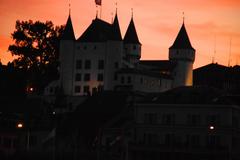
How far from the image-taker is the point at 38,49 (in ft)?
579

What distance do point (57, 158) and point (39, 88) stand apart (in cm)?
6483

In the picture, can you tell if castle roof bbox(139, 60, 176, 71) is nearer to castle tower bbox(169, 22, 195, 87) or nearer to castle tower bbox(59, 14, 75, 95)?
castle tower bbox(169, 22, 195, 87)

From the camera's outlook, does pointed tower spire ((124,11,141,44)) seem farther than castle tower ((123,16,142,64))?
Yes

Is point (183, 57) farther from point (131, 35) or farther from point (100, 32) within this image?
point (100, 32)

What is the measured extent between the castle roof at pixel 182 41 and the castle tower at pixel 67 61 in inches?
1034

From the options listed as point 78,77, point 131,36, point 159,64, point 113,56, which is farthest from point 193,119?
point 159,64

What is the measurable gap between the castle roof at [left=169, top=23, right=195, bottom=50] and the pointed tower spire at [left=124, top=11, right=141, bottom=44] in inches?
332

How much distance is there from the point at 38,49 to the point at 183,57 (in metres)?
28.8

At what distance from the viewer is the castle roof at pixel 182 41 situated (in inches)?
7185

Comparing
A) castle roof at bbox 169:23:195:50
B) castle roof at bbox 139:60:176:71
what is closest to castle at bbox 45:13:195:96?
castle roof at bbox 139:60:176:71

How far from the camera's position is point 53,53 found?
576 ft

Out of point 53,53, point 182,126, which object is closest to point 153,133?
point 182,126

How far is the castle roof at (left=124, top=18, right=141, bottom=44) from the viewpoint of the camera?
179125mm

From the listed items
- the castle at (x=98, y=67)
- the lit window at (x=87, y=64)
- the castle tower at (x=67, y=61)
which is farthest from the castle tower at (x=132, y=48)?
the castle tower at (x=67, y=61)
